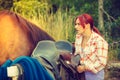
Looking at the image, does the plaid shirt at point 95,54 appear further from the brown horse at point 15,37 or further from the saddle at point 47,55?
the brown horse at point 15,37

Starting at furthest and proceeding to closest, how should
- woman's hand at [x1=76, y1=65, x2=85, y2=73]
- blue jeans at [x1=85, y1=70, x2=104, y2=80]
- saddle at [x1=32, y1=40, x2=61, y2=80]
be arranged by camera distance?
blue jeans at [x1=85, y1=70, x2=104, y2=80] → woman's hand at [x1=76, y1=65, x2=85, y2=73] → saddle at [x1=32, y1=40, x2=61, y2=80]

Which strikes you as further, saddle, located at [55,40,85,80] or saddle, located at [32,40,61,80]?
saddle, located at [55,40,85,80]

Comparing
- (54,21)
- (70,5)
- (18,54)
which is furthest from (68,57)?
(70,5)

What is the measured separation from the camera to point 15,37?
2.82 metres

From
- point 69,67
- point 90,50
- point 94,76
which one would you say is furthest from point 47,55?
point 94,76

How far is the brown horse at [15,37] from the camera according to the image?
2783 millimetres

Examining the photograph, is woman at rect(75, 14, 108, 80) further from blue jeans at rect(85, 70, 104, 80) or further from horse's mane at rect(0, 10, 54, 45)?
horse's mane at rect(0, 10, 54, 45)

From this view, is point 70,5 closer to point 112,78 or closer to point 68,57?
point 112,78

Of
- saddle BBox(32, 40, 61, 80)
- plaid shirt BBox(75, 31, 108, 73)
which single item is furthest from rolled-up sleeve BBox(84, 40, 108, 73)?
saddle BBox(32, 40, 61, 80)

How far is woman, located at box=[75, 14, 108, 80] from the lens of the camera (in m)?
2.87

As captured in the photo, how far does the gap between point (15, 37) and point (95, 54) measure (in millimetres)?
645

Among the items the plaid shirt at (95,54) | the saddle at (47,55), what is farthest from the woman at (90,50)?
the saddle at (47,55)

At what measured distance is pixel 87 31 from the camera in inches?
117

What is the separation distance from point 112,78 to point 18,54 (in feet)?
11.8
